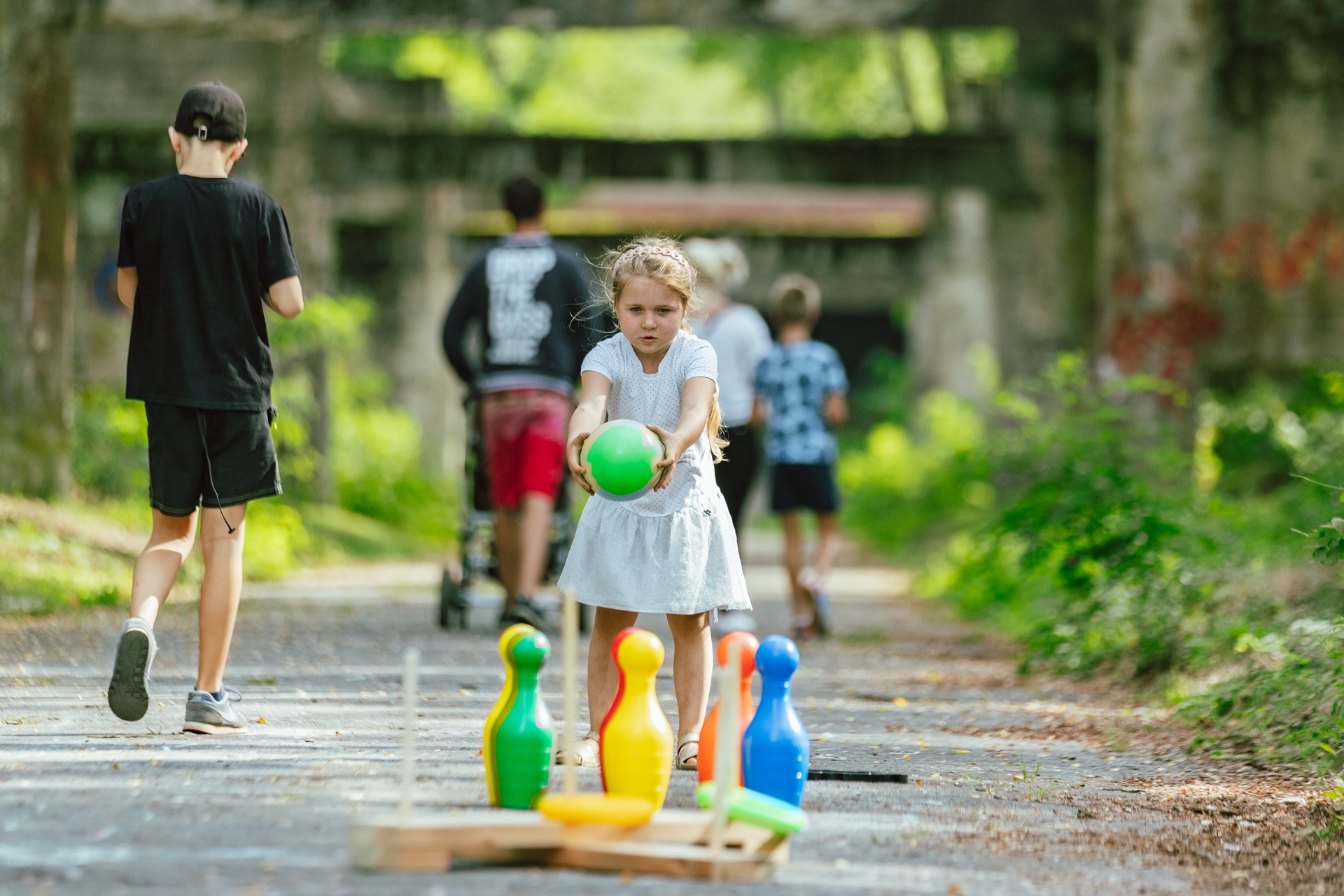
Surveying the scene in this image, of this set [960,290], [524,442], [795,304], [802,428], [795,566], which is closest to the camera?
[524,442]

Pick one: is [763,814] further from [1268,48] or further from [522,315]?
[1268,48]

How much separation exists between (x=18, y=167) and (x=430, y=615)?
410 cm

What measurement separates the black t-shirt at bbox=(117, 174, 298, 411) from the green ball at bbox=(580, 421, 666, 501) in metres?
1.38

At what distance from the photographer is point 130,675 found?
5.08m

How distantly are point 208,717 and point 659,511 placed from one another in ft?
4.91

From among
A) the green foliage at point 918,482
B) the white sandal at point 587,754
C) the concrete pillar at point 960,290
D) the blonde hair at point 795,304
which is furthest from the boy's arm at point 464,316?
the concrete pillar at point 960,290

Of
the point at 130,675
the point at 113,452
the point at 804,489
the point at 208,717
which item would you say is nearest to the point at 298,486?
the point at 113,452

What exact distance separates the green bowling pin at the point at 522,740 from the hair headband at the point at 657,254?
4.01 feet

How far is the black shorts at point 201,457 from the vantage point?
545cm

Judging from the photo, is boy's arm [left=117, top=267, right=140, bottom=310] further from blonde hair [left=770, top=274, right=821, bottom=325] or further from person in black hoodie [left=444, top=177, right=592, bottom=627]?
blonde hair [left=770, top=274, right=821, bottom=325]

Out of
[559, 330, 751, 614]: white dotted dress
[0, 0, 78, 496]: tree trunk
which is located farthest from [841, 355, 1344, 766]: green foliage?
[0, 0, 78, 496]: tree trunk

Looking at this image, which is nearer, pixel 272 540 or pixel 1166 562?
pixel 1166 562

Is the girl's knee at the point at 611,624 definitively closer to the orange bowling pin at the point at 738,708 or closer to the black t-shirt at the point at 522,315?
the orange bowling pin at the point at 738,708

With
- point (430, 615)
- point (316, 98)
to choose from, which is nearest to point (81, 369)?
point (316, 98)
